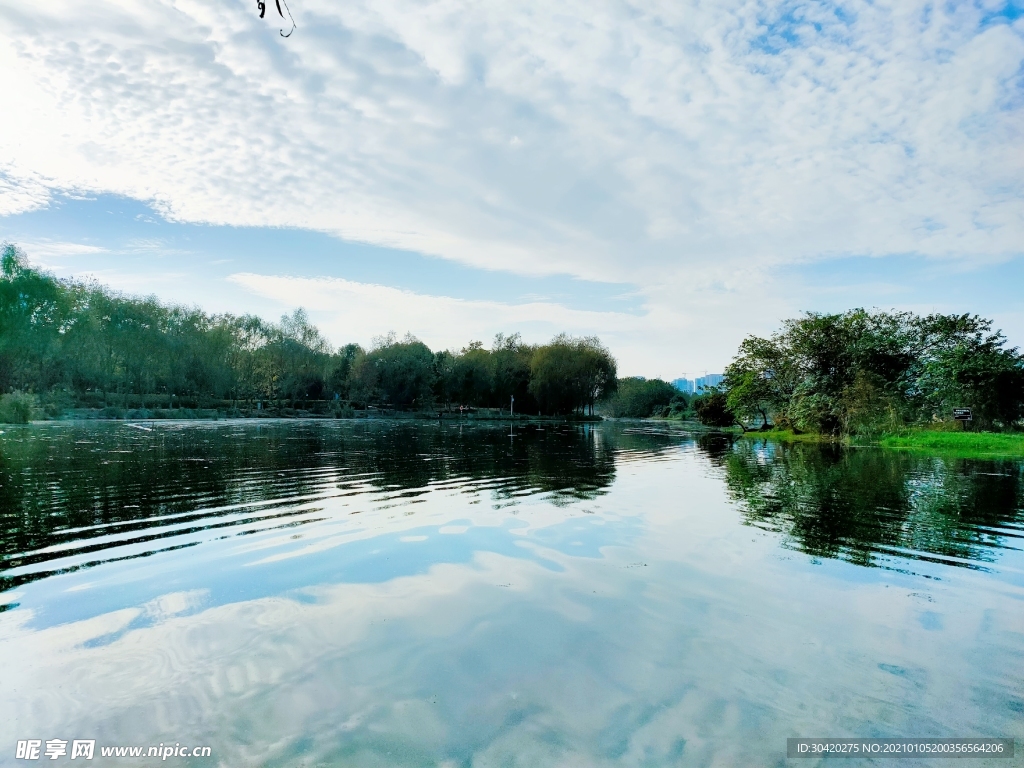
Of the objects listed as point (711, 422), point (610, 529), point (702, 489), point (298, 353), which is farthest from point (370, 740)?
point (298, 353)

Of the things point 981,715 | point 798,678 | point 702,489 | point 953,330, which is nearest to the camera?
point 981,715

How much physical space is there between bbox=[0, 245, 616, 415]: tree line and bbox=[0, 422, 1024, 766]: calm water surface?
43.6m

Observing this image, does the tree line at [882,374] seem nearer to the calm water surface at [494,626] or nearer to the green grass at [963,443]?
the green grass at [963,443]

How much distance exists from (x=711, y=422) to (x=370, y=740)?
2625 inches

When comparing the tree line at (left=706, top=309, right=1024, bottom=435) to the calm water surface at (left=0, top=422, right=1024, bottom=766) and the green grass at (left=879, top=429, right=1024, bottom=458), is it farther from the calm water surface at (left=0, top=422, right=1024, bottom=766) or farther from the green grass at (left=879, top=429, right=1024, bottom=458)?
the calm water surface at (left=0, top=422, right=1024, bottom=766)

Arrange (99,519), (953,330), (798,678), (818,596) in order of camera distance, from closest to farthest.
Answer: (798,678)
(818,596)
(99,519)
(953,330)

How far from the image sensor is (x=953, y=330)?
40875mm

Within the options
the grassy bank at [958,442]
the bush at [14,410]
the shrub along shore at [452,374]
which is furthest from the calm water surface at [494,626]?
the bush at [14,410]

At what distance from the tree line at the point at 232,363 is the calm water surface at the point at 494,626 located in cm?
4362

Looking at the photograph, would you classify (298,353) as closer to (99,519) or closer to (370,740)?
(99,519)

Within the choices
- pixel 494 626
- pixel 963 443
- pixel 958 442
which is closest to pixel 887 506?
pixel 494 626

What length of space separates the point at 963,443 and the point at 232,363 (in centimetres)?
7720

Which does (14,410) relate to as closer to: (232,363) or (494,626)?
(232,363)

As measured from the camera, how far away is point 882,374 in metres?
41.2
